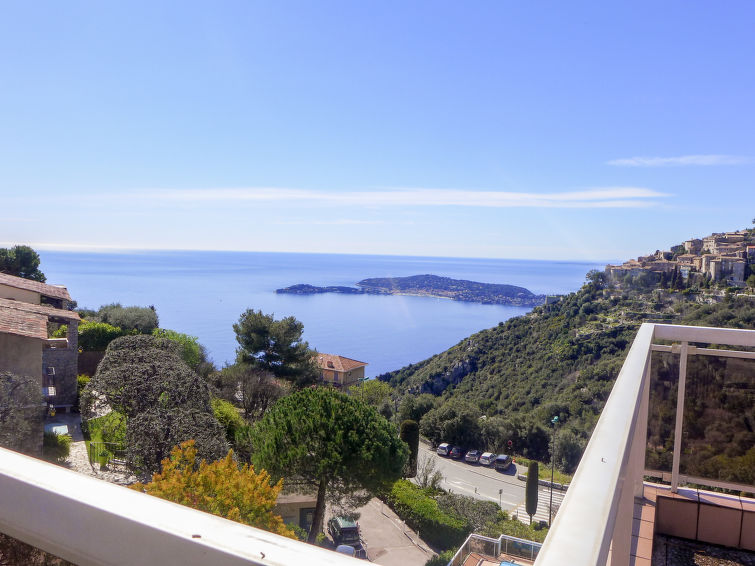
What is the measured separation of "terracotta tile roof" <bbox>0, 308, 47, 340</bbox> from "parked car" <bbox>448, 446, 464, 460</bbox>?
18627mm

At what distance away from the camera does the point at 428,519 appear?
10977 millimetres

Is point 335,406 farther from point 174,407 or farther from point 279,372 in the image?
point 279,372

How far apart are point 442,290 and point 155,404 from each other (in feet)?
301

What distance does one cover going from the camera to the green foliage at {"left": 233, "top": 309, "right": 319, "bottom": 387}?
55.8 ft

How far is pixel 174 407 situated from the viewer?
735 cm

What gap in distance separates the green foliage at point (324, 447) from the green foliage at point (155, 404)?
0.92m

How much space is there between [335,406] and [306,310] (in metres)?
91.3

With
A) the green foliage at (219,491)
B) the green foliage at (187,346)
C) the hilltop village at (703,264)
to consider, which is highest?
the hilltop village at (703,264)

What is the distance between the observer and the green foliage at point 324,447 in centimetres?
798

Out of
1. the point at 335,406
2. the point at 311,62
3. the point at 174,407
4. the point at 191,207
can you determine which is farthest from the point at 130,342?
the point at 191,207

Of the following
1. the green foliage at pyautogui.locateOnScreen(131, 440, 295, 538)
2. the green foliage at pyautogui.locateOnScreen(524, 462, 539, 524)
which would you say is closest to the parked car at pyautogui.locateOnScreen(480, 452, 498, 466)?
the green foliage at pyautogui.locateOnScreen(524, 462, 539, 524)

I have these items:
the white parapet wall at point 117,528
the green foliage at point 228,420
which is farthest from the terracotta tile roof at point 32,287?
the white parapet wall at point 117,528

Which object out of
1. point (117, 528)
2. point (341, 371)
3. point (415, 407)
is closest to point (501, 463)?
point (415, 407)

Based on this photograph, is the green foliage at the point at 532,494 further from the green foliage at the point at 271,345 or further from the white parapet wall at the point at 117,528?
the white parapet wall at the point at 117,528
